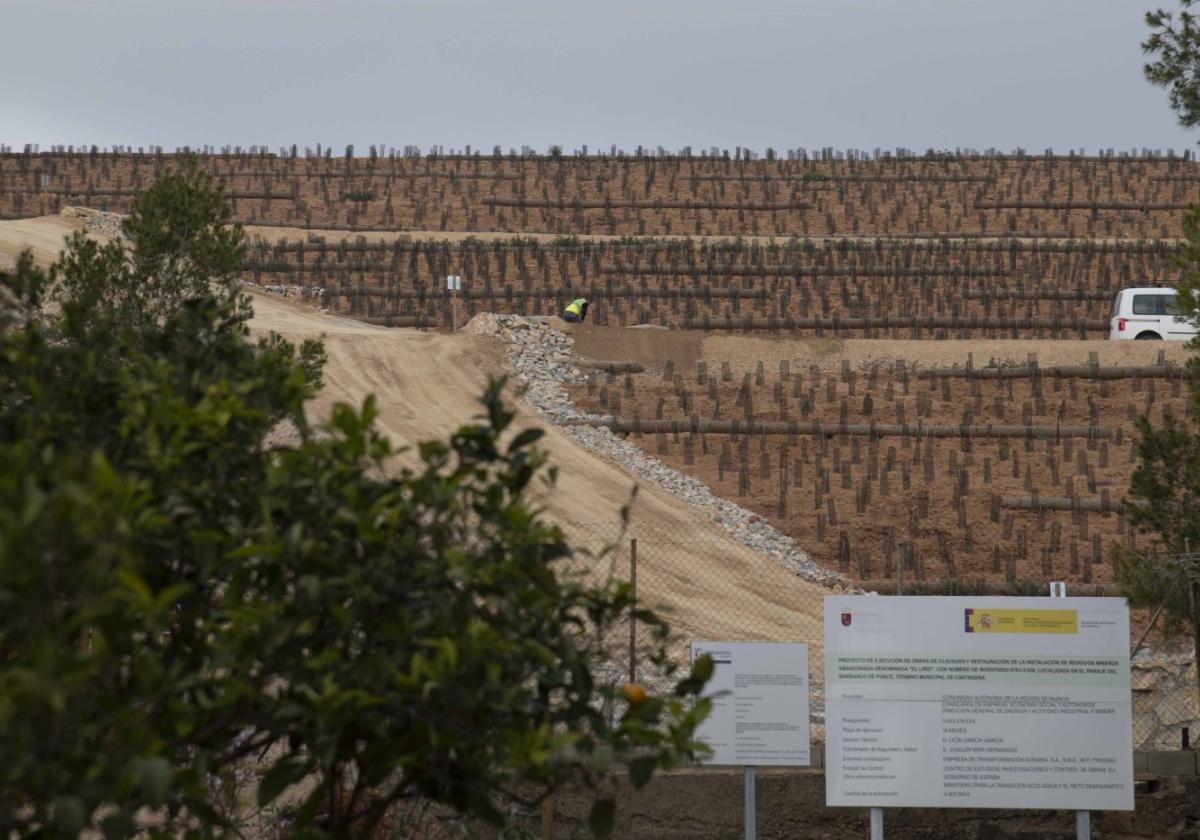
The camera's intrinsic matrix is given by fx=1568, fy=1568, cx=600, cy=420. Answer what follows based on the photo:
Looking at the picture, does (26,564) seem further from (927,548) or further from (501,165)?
(501,165)

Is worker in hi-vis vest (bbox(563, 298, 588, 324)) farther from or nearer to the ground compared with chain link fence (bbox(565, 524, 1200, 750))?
farther from the ground

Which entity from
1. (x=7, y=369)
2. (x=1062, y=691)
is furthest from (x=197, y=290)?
(x=7, y=369)

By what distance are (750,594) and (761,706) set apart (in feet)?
34.7

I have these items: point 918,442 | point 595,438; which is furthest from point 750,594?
point 918,442

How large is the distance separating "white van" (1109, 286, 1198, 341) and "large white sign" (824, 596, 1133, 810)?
22810mm

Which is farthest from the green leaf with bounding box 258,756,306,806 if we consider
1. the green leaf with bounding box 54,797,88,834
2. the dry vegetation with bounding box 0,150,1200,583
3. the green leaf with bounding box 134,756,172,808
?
the dry vegetation with bounding box 0,150,1200,583

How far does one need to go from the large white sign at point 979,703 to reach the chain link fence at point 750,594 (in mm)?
4999

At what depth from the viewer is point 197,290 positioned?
1473cm

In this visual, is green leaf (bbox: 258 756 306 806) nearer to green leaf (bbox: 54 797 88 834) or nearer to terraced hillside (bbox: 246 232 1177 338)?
green leaf (bbox: 54 797 88 834)

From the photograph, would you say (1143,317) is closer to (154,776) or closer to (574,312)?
(574,312)

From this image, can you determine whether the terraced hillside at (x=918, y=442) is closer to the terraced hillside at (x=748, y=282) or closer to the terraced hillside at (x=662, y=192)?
the terraced hillside at (x=748, y=282)

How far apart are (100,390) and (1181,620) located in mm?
9342

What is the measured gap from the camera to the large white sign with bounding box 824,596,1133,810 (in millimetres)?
10656

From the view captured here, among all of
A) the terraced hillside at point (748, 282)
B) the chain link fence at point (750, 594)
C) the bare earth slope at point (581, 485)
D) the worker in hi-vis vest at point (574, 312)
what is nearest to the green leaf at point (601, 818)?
the chain link fence at point (750, 594)
